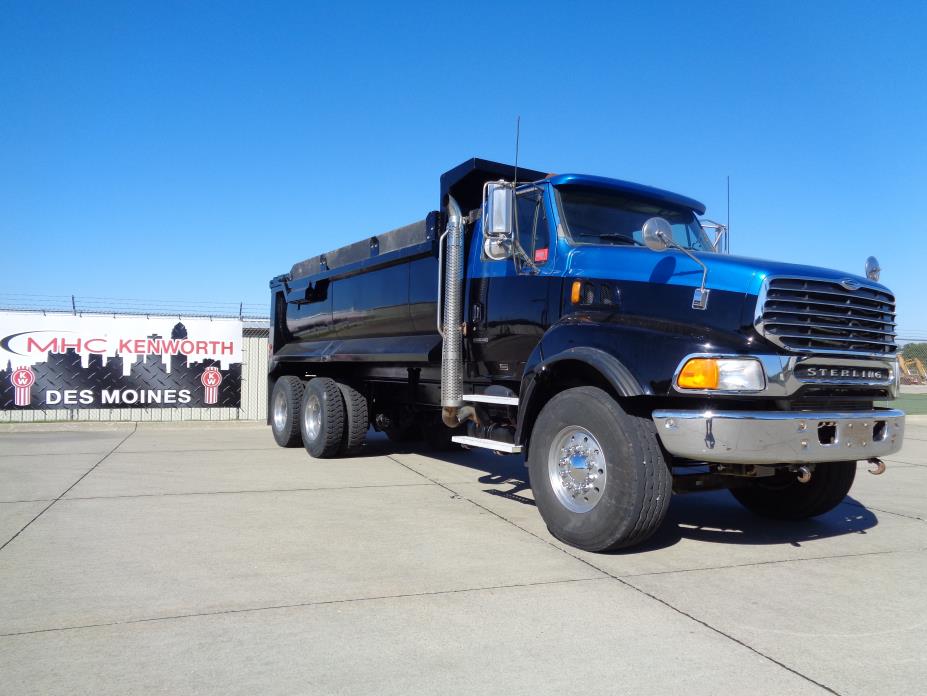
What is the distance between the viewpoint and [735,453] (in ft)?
13.8

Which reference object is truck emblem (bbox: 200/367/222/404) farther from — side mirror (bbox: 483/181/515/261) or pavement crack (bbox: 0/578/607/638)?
pavement crack (bbox: 0/578/607/638)

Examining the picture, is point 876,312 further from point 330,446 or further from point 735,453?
point 330,446

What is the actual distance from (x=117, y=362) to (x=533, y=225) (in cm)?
1286

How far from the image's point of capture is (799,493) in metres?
5.85

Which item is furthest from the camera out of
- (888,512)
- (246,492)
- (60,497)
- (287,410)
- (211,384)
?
(211,384)

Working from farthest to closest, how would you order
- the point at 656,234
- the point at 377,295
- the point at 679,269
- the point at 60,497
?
1. the point at 377,295
2. the point at 60,497
3. the point at 679,269
4. the point at 656,234

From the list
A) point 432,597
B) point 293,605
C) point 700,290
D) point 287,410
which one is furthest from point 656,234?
point 287,410

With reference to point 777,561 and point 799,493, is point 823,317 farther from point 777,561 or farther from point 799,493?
point 799,493

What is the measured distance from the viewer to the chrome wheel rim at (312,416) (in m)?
9.63

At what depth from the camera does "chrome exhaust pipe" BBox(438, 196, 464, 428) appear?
6469mm

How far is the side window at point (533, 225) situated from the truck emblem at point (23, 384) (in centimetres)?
1333

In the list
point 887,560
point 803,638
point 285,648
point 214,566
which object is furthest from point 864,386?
point 214,566

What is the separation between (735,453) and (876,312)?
1.67 m

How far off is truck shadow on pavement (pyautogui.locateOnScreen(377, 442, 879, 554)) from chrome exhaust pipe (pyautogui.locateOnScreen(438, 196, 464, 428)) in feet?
3.23
